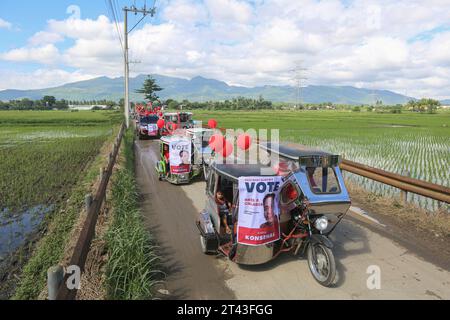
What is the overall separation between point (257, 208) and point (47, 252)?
4552 mm

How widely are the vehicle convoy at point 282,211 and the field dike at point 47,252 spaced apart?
115 inches

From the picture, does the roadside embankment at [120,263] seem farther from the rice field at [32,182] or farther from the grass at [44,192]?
the rice field at [32,182]

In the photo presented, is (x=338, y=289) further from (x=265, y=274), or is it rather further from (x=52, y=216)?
(x=52, y=216)

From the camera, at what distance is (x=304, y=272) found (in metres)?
5.50

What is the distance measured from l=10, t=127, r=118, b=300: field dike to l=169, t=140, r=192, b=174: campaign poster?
312cm

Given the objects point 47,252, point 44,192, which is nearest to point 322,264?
point 47,252

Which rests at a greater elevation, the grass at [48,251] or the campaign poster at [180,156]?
the campaign poster at [180,156]

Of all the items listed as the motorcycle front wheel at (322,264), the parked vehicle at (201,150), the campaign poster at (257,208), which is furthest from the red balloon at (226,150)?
the motorcycle front wheel at (322,264)

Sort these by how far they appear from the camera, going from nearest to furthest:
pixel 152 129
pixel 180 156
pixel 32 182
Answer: pixel 180 156 → pixel 32 182 → pixel 152 129

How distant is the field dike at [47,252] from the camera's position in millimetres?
5500

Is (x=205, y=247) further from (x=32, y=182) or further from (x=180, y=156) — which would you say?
(x=32, y=182)

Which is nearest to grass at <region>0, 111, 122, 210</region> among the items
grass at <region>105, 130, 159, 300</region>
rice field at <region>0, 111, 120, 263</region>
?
rice field at <region>0, 111, 120, 263</region>

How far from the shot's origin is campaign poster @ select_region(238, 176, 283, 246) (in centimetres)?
507
